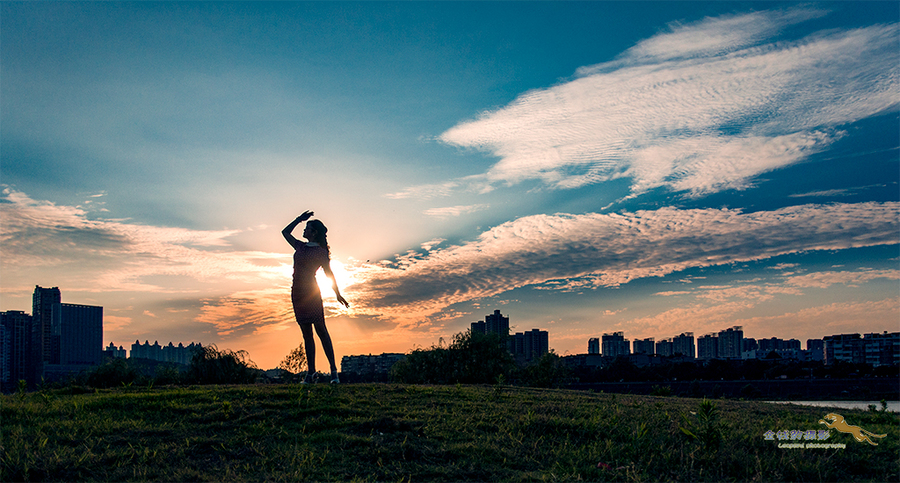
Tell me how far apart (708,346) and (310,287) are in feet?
691

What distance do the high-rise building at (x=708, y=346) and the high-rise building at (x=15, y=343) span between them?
194 metres

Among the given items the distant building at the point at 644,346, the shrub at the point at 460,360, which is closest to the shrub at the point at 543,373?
the shrub at the point at 460,360

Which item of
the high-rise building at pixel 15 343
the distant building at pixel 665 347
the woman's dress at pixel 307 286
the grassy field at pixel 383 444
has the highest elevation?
the woman's dress at pixel 307 286

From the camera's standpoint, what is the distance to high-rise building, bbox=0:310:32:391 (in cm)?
4016

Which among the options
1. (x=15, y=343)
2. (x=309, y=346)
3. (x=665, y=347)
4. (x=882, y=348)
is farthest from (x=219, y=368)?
(x=665, y=347)

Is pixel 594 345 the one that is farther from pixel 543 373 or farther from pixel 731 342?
pixel 543 373

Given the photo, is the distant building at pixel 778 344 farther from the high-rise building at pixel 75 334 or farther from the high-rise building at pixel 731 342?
the high-rise building at pixel 75 334

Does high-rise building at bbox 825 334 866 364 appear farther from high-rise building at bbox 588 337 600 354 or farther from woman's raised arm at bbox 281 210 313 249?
woman's raised arm at bbox 281 210 313 249

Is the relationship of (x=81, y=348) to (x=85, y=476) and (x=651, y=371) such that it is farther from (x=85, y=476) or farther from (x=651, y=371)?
(x=651, y=371)

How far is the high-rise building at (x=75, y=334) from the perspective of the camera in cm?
5666

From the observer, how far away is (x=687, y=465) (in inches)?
243

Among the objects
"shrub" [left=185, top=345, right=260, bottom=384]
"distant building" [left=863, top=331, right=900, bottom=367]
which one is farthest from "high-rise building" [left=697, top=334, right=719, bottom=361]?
"shrub" [left=185, top=345, right=260, bottom=384]

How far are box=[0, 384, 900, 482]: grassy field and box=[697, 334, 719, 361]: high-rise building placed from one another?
204635 millimetres

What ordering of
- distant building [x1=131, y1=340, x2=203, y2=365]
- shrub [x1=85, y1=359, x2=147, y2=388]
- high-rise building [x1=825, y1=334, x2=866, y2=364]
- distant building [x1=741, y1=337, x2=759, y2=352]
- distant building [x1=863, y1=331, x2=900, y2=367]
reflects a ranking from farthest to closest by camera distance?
1. distant building [x1=741, y1=337, x2=759, y2=352]
2. high-rise building [x1=825, y1=334, x2=866, y2=364]
3. distant building [x1=863, y1=331, x2=900, y2=367]
4. distant building [x1=131, y1=340, x2=203, y2=365]
5. shrub [x1=85, y1=359, x2=147, y2=388]
